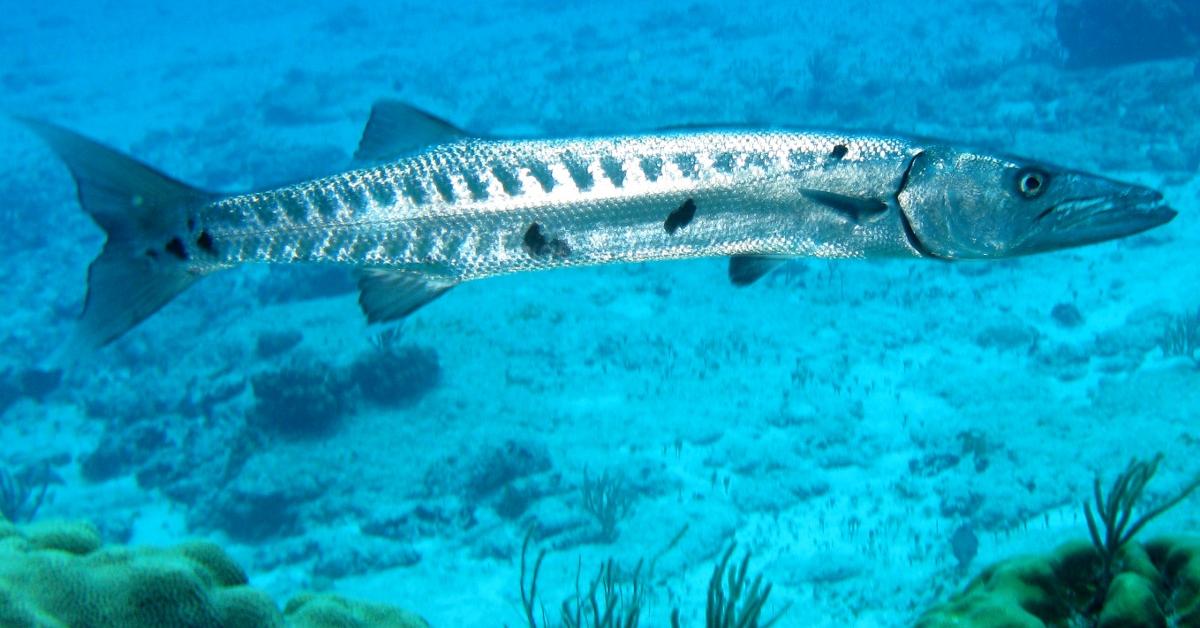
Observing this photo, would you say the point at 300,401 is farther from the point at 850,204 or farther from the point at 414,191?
the point at 850,204

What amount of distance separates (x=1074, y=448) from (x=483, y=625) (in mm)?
7884

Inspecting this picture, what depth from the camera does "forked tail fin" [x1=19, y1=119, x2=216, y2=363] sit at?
10.8ft

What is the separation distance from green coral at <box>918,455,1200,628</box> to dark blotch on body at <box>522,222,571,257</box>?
2.48 metres

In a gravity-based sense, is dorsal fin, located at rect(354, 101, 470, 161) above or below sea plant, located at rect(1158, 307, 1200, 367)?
below

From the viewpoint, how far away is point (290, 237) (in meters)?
3.30

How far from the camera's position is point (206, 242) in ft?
10.9

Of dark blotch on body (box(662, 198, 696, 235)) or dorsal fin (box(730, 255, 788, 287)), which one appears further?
dorsal fin (box(730, 255, 788, 287))

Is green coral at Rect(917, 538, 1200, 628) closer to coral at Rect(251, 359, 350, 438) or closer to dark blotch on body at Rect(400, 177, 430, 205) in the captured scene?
dark blotch on body at Rect(400, 177, 430, 205)

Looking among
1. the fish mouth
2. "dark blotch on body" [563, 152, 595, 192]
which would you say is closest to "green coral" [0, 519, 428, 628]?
"dark blotch on body" [563, 152, 595, 192]

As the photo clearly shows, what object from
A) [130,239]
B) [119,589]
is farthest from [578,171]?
[119,589]

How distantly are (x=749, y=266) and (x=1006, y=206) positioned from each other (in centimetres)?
108

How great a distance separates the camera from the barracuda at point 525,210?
3.22m

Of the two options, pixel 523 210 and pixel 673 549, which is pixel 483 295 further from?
pixel 523 210

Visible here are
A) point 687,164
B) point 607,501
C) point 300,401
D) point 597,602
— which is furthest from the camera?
point 300,401
